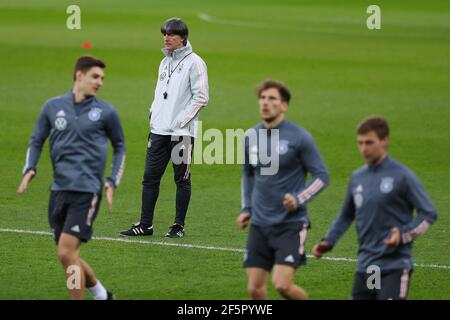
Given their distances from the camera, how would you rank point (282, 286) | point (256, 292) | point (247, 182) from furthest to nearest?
point (247, 182) < point (256, 292) < point (282, 286)

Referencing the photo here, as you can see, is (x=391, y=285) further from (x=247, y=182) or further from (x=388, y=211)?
(x=247, y=182)

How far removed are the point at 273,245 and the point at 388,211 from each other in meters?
1.18

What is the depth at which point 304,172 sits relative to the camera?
1066 cm

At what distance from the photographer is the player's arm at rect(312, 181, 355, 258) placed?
10055 mm

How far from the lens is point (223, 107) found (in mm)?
27078

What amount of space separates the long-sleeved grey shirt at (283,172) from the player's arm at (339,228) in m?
0.39

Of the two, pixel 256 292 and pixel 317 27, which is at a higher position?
pixel 317 27

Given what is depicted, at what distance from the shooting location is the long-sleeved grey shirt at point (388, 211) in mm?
9688

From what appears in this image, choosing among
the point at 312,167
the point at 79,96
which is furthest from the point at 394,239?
the point at 79,96

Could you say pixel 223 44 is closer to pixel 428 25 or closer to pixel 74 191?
pixel 428 25

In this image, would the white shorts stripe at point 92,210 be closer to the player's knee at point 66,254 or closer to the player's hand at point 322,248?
the player's knee at point 66,254

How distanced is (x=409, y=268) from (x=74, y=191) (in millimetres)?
3190

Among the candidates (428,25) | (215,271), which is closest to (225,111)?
(215,271)

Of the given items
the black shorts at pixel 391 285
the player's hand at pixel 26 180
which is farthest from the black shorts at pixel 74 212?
the black shorts at pixel 391 285
